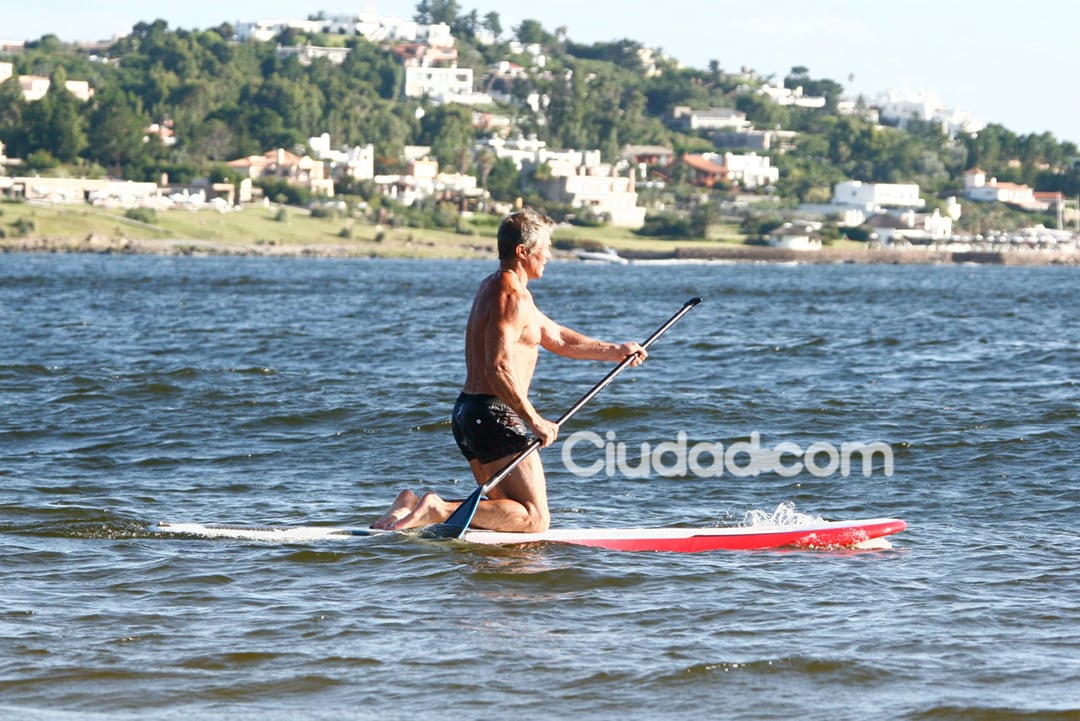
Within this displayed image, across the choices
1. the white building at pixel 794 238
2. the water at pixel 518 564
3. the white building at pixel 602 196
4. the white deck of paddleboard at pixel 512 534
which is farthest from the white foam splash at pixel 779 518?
the white building at pixel 602 196

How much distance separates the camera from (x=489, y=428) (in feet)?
33.5

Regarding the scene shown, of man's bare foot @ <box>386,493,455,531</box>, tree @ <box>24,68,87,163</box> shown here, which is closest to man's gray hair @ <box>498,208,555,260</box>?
man's bare foot @ <box>386,493,455,531</box>

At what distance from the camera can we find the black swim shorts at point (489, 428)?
10188 millimetres

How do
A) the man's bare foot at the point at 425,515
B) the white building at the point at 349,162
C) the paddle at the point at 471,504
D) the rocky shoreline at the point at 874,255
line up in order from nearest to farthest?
1. the paddle at the point at 471,504
2. the man's bare foot at the point at 425,515
3. the rocky shoreline at the point at 874,255
4. the white building at the point at 349,162

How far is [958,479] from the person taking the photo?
14.3 meters

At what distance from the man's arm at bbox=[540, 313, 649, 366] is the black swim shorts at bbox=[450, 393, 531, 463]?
0.49 meters

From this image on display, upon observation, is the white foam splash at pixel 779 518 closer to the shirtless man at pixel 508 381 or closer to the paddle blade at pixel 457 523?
the shirtless man at pixel 508 381

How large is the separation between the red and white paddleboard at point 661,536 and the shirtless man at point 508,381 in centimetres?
11

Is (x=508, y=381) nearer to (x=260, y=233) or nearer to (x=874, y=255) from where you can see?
(x=260, y=233)

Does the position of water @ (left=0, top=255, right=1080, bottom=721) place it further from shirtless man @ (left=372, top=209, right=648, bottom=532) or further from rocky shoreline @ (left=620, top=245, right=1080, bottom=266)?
rocky shoreline @ (left=620, top=245, right=1080, bottom=266)

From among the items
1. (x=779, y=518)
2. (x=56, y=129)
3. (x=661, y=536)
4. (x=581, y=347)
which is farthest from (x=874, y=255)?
(x=581, y=347)

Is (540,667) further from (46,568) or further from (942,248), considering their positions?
(942,248)

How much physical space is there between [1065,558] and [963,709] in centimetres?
376

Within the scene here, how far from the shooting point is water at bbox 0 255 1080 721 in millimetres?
7434
